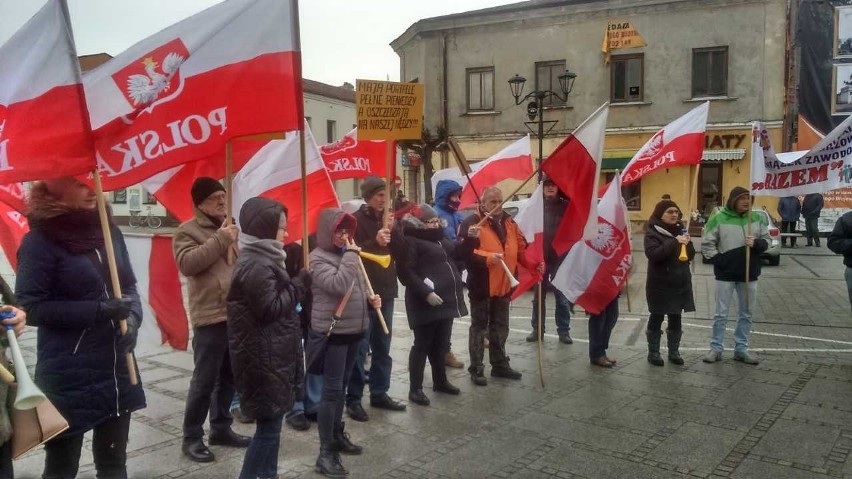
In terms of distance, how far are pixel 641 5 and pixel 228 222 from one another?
86.3ft

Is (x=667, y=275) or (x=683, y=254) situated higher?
(x=683, y=254)

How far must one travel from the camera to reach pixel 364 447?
16.5ft

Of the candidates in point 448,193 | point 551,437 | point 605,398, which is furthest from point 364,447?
point 448,193

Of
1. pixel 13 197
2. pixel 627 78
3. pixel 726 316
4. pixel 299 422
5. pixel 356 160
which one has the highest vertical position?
A: pixel 627 78

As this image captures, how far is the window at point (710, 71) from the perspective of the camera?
88.4ft

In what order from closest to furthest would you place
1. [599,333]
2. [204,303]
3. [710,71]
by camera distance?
[204,303]
[599,333]
[710,71]

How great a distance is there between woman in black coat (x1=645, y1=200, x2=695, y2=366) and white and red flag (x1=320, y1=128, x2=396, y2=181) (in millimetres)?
3071

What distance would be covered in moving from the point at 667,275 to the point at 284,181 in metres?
4.09

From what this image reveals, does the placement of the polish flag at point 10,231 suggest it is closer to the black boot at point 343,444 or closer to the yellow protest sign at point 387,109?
the black boot at point 343,444

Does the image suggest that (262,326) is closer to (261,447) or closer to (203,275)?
(261,447)

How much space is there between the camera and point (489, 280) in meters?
6.76

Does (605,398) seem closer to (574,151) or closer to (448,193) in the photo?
(574,151)

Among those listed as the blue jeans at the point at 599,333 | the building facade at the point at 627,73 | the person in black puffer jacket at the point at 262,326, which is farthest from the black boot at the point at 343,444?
the building facade at the point at 627,73

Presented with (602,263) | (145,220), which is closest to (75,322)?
(602,263)
